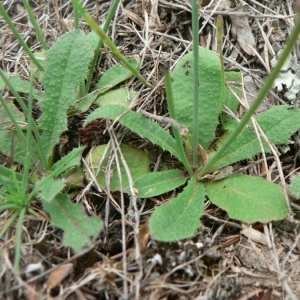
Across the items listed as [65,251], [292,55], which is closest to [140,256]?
[65,251]

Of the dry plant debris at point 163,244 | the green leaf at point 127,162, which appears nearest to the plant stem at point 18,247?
the dry plant debris at point 163,244

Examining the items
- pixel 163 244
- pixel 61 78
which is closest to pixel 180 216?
pixel 163 244

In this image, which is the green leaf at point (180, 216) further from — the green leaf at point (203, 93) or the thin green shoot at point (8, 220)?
the thin green shoot at point (8, 220)

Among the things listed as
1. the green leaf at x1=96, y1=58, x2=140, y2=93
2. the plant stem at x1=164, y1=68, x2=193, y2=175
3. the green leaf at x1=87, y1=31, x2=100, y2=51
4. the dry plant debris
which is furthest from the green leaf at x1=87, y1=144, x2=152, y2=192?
the green leaf at x1=87, y1=31, x2=100, y2=51

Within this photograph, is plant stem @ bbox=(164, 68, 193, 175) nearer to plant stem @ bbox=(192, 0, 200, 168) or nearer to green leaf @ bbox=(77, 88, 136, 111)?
plant stem @ bbox=(192, 0, 200, 168)

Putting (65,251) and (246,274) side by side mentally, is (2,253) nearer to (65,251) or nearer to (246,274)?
(65,251)
